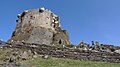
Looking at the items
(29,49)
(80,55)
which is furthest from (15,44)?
(80,55)

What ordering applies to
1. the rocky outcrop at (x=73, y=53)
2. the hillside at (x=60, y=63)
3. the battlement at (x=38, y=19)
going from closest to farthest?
the hillside at (x=60, y=63), the rocky outcrop at (x=73, y=53), the battlement at (x=38, y=19)

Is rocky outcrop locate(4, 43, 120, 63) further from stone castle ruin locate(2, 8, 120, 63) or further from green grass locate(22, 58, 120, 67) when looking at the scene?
green grass locate(22, 58, 120, 67)

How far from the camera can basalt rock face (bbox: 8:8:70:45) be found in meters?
37.0

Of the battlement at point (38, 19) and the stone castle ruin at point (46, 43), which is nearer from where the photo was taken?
the stone castle ruin at point (46, 43)

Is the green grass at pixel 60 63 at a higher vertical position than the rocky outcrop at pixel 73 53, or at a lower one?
lower

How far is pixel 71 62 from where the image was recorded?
23312 mm

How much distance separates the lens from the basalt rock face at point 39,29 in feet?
121

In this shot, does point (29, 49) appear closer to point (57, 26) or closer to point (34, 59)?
point (34, 59)

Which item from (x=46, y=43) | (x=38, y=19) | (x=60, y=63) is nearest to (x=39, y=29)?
(x=38, y=19)

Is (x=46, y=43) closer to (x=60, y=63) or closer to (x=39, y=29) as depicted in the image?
(x=39, y=29)

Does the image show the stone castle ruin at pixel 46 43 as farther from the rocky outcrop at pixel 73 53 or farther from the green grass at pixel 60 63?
the green grass at pixel 60 63

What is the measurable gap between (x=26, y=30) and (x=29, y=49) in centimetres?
1145

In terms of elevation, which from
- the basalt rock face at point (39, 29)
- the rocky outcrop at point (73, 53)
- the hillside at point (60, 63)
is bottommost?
the hillside at point (60, 63)

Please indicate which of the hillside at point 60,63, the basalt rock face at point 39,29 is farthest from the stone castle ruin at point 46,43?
the hillside at point 60,63
